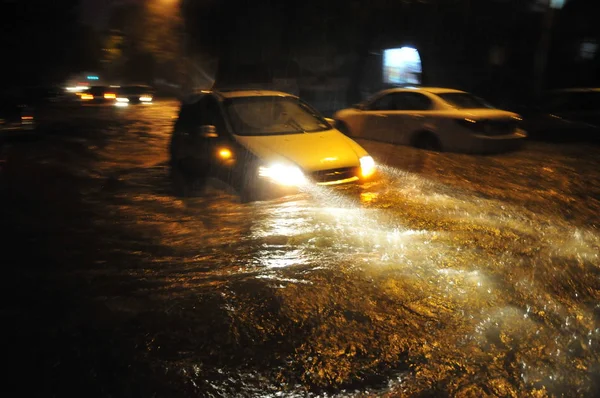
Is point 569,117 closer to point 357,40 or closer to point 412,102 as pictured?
point 412,102

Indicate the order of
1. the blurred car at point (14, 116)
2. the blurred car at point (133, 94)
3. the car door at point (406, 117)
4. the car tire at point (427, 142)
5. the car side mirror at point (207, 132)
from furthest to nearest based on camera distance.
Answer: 1. the blurred car at point (133, 94)
2. the blurred car at point (14, 116)
3. the car door at point (406, 117)
4. the car tire at point (427, 142)
5. the car side mirror at point (207, 132)

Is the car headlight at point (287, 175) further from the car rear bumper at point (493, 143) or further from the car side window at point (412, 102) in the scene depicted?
the car side window at point (412, 102)

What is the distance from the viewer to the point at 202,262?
5.68 metres

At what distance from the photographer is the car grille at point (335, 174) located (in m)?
7.34

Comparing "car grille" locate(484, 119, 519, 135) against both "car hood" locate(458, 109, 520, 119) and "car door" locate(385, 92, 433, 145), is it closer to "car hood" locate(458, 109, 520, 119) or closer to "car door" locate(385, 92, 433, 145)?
"car hood" locate(458, 109, 520, 119)

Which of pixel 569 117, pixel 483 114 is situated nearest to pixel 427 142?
pixel 483 114

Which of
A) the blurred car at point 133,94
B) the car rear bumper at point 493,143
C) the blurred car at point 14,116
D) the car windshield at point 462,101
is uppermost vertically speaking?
the car windshield at point 462,101

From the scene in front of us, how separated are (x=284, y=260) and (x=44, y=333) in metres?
2.35

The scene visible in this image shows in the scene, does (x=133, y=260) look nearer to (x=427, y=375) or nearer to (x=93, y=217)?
(x=93, y=217)

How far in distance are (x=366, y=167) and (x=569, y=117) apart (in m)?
10.7

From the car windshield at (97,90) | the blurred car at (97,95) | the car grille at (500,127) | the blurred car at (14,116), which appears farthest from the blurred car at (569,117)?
the car windshield at (97,90)

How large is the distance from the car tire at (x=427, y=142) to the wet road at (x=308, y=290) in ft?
6.67

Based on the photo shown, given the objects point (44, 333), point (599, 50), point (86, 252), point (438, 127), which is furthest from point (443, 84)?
point (44, 333)

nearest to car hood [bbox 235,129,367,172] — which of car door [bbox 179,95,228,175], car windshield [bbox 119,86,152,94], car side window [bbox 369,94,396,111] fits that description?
car door [bbox 179,95,228,175]
